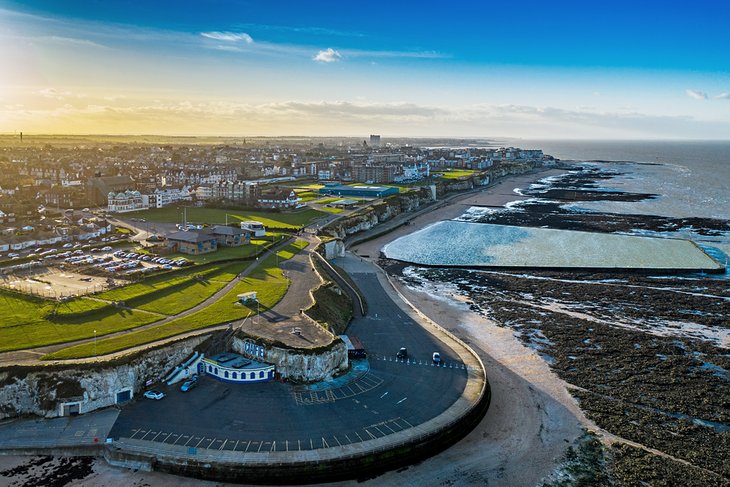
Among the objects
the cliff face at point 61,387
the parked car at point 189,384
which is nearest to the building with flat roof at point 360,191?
the parked car at point 189,384

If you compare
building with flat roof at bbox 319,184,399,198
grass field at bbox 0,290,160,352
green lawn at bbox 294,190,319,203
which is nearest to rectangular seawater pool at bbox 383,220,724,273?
building with flat roof at bbox 319,184,399,198

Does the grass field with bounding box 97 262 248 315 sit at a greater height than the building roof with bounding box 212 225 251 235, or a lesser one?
lesser

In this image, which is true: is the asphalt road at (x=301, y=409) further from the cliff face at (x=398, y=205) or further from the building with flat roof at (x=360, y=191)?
the building with flat roof at (x=360, y=191)

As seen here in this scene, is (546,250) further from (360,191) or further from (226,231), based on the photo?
(360,191)

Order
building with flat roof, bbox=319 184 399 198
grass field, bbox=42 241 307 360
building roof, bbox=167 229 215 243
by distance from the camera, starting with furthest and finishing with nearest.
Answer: building with flat roof, bbox=319 184 399 198, building roof, bbox=167 229 215 243, grass field, bbox=42 241 307 360

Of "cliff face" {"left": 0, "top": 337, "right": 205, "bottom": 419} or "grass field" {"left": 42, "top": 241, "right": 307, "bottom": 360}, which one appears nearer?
"cliff face" {"left": 0, "top": 337, "right": 205, "bottom": 419}

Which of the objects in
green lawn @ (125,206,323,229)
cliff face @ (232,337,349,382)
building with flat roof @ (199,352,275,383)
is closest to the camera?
building with flat roof @ (199,352,275,383)

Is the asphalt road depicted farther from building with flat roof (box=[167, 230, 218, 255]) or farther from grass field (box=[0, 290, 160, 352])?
building with flat roof (box=[167, 230, 218, 255])
